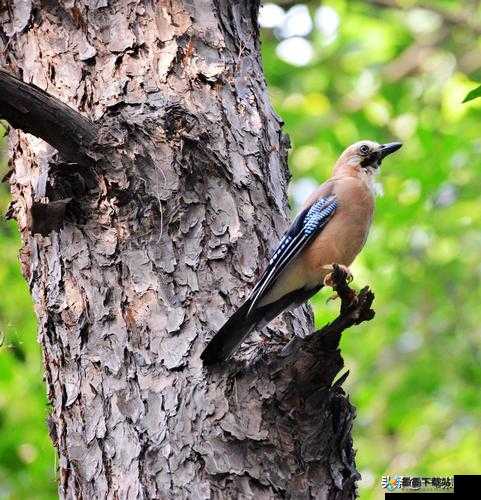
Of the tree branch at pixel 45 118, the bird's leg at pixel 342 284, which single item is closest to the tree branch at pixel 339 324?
the bird's leg at pixel 342 284

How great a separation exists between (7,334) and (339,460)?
2776 millimetres

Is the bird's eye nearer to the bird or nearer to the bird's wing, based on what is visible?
the bird

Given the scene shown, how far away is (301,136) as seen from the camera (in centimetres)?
827

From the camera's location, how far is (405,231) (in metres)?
7.75

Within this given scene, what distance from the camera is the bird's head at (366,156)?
210 inches

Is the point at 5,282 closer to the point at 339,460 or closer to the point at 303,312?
the point at 303,312

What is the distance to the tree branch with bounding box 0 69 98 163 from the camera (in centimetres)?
365

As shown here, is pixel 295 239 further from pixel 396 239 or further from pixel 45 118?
pixel 396 239

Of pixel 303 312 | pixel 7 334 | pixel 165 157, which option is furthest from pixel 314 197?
pixel 7 334

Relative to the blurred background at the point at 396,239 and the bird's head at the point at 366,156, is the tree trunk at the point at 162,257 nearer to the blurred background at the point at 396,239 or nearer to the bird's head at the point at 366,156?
the bird's head at the point at 366,156

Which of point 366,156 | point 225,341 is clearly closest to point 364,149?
point 366,156

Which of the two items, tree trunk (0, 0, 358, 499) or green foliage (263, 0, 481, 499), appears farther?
green foliage (263, 0, 481, 499)

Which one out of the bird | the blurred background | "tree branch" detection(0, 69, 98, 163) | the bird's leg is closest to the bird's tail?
the bird

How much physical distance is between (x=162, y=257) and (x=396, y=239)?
4444 mm
